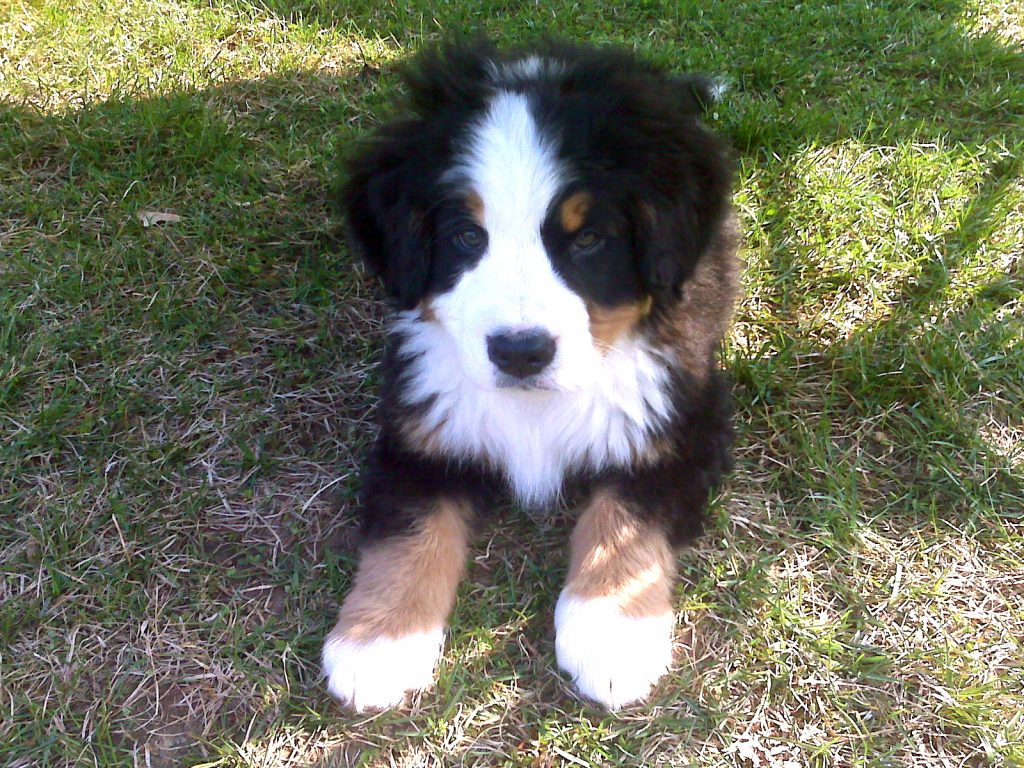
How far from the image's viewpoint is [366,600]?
227 cm

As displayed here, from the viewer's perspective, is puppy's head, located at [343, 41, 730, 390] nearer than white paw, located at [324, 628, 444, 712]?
Yes

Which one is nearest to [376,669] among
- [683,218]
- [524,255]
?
[524,255]

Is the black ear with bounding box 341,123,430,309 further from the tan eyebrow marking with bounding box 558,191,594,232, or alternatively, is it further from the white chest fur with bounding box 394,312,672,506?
the tan eyebrow marking with bounding box 558,191,594,232

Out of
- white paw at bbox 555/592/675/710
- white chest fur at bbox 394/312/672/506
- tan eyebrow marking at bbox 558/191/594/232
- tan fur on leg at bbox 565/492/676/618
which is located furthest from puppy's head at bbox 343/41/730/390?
white paw at bbox 555/592/675/710

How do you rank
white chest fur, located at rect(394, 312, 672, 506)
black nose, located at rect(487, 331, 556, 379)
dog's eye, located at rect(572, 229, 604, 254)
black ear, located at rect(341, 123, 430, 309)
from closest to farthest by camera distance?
black nose, located at rect(487, 331, 556, 379) < dog's eye, located at rect(572, 229, 604, 254) < black ear, located at rect(341, 123, 430, 309) < white chest fur, located at rect(394, 312, 672, 506)

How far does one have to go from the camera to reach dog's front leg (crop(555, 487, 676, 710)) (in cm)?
216

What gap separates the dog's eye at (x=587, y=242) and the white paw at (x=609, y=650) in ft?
2.92

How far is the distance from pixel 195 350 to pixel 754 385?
192 centimetres

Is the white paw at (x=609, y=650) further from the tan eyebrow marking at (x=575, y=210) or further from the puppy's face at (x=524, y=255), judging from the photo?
the tan eyebrow marking at (x=575, y=210)

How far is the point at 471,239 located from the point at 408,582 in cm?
91

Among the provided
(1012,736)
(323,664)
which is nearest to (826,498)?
(1012,736)

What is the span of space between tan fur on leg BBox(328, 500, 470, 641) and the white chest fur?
222 mm

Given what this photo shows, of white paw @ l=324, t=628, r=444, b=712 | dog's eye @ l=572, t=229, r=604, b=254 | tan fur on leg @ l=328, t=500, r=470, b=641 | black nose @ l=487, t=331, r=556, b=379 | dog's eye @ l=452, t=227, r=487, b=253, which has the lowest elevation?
white paw @ l=324, t=628, r=444, b=712

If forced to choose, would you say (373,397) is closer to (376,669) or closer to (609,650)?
(376,669)
